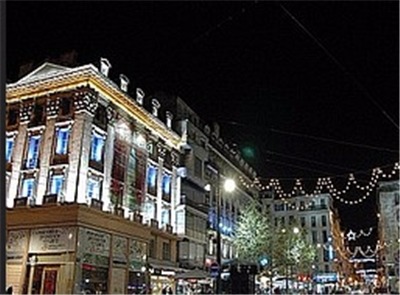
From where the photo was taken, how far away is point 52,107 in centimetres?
1711

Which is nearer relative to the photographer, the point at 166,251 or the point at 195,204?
the point at 166,251

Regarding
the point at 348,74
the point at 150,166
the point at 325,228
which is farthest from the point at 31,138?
the point at 325,228

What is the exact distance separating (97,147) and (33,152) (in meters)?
2.51

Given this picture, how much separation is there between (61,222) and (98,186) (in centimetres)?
266

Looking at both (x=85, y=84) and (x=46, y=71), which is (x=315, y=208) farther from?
(x=46, y=71)

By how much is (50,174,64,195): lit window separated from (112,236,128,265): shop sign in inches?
112

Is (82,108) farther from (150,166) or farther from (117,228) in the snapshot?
(150,166)

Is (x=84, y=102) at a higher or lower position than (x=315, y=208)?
lower

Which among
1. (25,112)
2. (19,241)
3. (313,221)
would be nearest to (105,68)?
(25,112)

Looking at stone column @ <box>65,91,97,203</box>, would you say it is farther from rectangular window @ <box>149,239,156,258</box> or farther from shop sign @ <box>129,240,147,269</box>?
rectangular window @ <box>149,239,156,258</box>

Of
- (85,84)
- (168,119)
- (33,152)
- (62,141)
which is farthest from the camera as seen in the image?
(168,119)

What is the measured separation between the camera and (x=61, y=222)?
52.6 ft

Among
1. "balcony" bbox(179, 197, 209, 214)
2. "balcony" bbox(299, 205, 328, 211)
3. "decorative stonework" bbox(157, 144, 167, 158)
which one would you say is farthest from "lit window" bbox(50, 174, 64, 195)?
"balcony" bbox(299, 205, 328, 211)

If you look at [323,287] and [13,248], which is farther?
[323,287]
